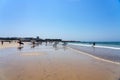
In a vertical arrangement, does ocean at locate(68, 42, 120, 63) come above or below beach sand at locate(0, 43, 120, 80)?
below

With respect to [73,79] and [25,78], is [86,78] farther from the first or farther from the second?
[25,78]

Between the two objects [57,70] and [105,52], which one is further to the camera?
[105,52]

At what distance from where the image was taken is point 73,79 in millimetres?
7246

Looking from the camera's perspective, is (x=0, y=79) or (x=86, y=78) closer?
(x=0, y=79)

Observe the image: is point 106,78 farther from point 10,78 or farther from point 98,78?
point 10,78

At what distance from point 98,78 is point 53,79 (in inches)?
79.1

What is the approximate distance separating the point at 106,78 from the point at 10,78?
4.16 metres

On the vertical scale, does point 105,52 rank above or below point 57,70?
below

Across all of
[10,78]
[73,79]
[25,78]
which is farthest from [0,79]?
[73,79]

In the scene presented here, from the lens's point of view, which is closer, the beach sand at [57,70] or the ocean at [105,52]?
the beach sand at [57,70]

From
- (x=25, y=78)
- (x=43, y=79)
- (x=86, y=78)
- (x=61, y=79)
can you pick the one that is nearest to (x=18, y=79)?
(x=25, y=78)

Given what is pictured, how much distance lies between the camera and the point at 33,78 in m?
7.33

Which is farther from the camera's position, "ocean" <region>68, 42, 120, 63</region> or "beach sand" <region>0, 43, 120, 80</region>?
"ocean" <region>68, 42, 120, 63</region>

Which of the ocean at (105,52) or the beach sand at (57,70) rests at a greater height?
the beach sand at (57,70)
